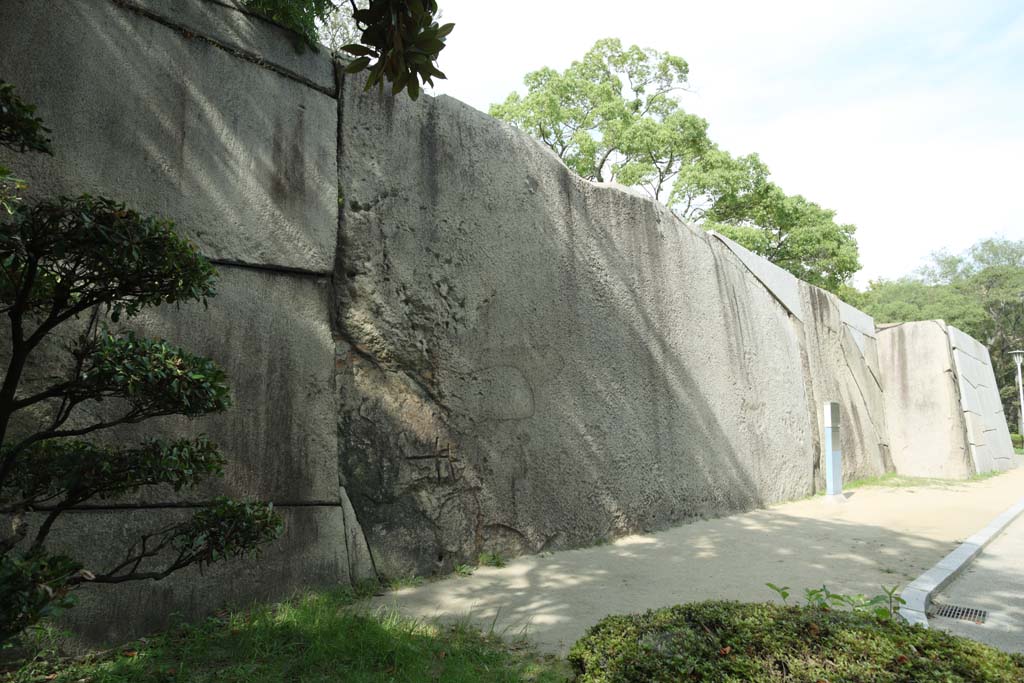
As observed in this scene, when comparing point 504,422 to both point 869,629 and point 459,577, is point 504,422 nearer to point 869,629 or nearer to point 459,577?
point 459,577

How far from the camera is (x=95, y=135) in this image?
3.70 meters

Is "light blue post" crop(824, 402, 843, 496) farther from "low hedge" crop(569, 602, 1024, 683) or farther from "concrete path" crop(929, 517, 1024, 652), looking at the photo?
"low hedge" crop(569, 602, 1024, 683)

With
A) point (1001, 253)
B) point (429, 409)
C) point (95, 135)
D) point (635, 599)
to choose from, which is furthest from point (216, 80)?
point (1001, 253)

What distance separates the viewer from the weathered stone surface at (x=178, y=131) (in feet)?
11.7

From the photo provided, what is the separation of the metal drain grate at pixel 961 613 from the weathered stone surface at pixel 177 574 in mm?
3894

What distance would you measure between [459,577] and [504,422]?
4.33 ft

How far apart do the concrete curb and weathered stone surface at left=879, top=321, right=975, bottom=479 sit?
788 cm

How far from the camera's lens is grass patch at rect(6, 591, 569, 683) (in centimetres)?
303

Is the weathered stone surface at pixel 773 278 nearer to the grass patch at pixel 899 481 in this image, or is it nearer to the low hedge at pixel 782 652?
the grass patch at pixel 899 481

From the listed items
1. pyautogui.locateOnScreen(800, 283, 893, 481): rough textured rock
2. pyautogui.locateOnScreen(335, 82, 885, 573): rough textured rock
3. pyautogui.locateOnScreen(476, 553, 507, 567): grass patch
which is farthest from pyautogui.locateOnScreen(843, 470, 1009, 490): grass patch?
pyautogui.locateOnScreen(476, 553, 507, 567): grass patch

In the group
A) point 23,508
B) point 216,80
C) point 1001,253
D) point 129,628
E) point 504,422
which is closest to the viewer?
point 23,508

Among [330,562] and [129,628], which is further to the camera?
[330,562]

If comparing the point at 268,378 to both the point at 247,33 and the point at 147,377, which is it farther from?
the point at 247,33

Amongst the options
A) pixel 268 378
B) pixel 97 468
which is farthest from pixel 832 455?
pixel 97 468
